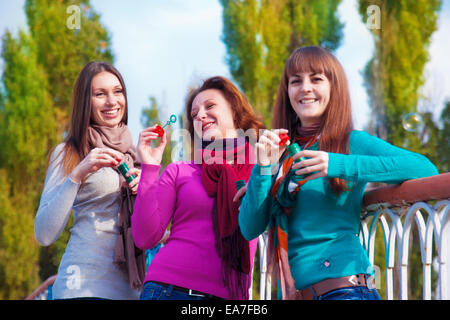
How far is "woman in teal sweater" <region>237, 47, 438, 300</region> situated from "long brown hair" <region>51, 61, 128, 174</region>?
88 centimetres

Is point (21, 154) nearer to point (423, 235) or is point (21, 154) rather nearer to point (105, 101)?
point (105, 101)

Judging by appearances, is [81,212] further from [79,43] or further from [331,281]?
[79,43]

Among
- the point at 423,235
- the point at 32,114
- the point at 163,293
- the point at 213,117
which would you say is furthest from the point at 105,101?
the point at 32,114

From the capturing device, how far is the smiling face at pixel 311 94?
5.77ft

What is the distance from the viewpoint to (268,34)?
1238 cm

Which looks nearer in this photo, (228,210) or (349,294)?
(349,294)

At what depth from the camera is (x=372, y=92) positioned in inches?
467

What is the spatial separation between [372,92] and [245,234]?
10.9 meters

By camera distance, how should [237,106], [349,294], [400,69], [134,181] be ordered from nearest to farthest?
[349,294] → [134,181] → [237,106] → [400,69]

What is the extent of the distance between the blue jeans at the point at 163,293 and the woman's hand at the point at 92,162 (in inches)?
20.7

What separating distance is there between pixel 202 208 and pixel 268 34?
11037 mm

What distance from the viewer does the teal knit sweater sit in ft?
5.05

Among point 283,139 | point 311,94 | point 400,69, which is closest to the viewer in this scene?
point 283,139
